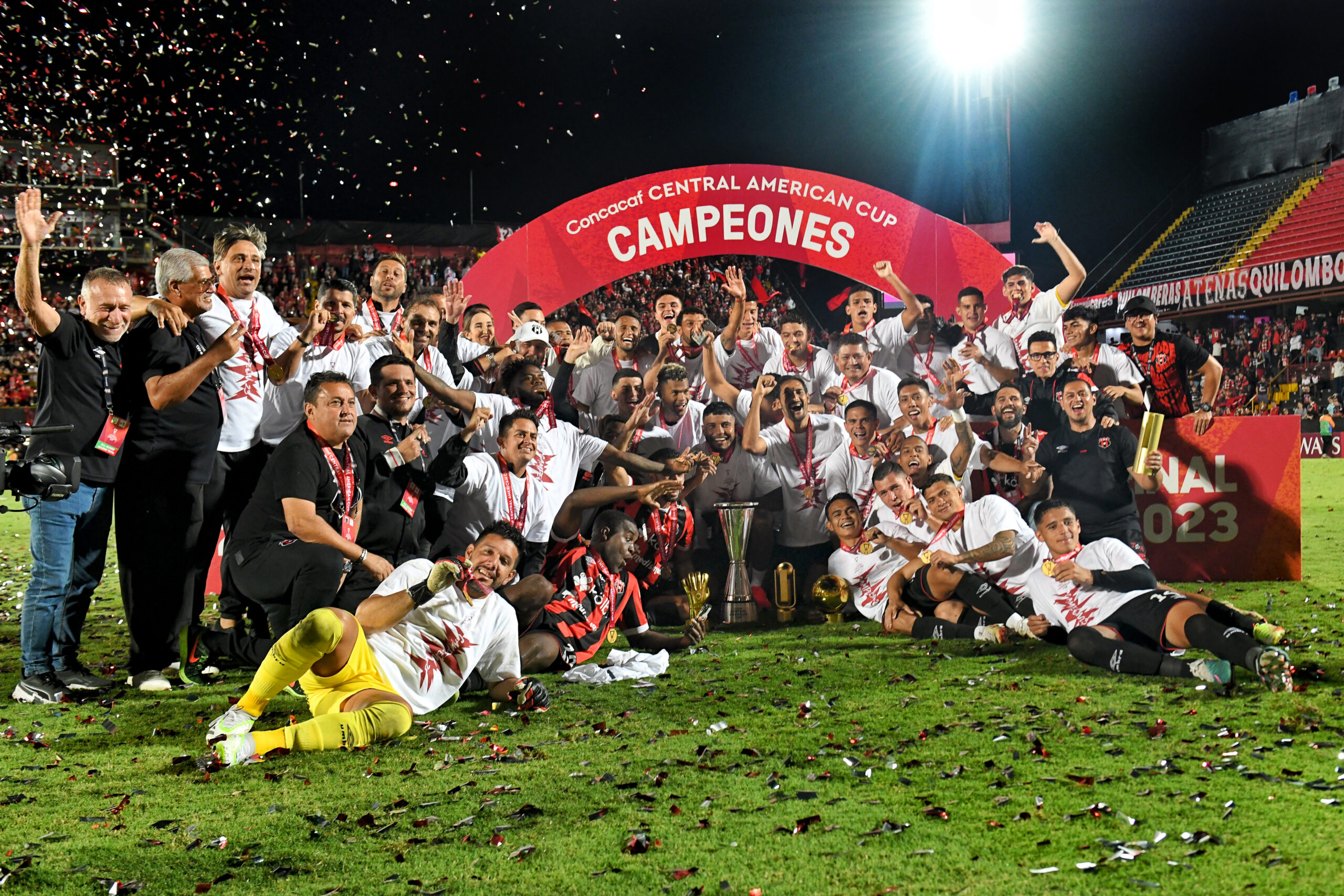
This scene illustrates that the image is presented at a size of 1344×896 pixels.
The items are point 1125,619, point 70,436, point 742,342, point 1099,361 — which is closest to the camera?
point 70,436

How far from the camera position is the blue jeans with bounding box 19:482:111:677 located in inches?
181

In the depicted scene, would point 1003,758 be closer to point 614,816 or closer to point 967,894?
point 967,894

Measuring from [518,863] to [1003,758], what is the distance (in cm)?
176

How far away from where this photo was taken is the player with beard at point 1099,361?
284 inches

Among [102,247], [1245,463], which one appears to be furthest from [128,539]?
[102,247]

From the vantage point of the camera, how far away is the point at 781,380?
22.6ft

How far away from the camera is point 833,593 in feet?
21.4

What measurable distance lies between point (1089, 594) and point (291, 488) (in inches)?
155

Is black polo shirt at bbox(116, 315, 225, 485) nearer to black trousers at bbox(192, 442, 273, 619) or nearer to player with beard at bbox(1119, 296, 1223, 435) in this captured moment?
black trousers at bbox(192, 442, 273, 619)

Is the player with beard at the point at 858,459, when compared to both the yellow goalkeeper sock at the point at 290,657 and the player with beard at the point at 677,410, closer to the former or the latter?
the player with beard at the point at 677,410

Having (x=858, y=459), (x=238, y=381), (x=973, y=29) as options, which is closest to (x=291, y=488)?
(x=238, y=381)

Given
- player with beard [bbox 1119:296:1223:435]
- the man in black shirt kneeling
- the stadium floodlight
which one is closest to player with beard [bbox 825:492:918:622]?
player with beard [bbox 1119:296:1223:435]

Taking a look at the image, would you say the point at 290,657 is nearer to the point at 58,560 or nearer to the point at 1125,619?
the point at 58,560

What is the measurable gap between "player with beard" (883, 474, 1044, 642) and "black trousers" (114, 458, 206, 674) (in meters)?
3.87
